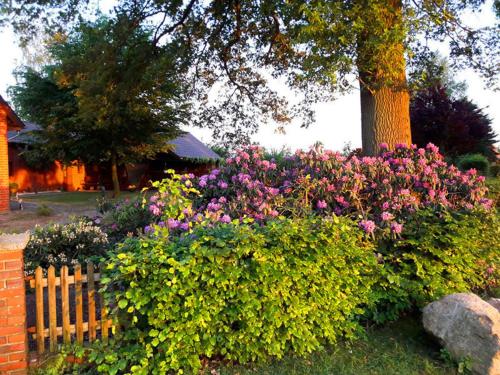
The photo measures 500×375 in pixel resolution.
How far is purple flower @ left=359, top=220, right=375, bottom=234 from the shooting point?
4.02 m

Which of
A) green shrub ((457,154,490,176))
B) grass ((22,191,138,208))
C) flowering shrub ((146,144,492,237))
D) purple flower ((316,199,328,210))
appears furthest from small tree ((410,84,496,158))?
grass ((22,191,138,208))

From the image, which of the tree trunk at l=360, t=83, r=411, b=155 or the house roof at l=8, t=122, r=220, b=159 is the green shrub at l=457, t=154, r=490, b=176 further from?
the house roof at l=8, t=122, r=220, b=159

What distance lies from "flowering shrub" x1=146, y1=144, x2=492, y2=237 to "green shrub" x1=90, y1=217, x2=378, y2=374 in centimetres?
80

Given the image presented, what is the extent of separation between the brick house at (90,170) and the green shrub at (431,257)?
73.2ft

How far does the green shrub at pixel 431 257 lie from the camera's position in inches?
160

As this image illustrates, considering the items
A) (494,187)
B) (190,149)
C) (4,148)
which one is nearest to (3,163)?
(4,148)

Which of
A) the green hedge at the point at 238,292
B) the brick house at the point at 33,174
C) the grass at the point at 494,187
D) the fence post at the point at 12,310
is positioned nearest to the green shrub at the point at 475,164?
the grass at the point at 494,187

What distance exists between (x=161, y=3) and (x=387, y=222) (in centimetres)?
786

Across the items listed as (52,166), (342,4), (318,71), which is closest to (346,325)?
(318,71)

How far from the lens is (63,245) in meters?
5.66

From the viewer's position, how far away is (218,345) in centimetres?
330

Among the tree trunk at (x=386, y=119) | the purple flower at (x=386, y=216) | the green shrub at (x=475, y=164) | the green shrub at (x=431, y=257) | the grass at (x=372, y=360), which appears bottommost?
the grass at (x=372, y=360)

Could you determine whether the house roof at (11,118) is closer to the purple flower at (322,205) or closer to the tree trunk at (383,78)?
the tree trunk at (383,78)

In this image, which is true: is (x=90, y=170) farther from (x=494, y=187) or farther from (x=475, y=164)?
(x=494, y=187)
